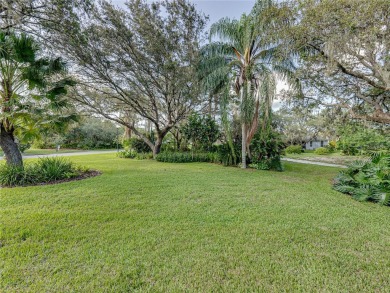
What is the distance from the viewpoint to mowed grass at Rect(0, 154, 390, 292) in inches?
69.3

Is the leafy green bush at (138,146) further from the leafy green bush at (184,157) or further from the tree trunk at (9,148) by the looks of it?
the tree trunk at (9,148)

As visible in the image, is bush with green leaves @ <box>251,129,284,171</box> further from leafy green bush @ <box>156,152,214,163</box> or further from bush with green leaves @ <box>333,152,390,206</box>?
bush with green leaves @ <box>333,152,390,206</box>

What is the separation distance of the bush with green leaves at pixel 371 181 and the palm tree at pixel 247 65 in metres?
3.68

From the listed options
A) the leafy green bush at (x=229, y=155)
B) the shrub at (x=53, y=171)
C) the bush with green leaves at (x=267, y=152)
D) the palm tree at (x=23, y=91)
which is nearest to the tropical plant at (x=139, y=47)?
the palm tree at (x=23, y=91)

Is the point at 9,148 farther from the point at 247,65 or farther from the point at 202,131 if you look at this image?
the point at 247,65

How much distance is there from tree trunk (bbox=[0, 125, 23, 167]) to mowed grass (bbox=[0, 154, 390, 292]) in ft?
6.09

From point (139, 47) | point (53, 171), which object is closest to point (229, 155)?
point (139, 47)

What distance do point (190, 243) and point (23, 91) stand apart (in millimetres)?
6965

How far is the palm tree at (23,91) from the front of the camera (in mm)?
4340

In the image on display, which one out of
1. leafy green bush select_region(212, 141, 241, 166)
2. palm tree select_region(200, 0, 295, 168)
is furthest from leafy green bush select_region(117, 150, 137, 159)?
palm tree select_region(200, 0, 295, 168)

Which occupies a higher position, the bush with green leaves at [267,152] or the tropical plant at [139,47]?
the tropical plant at [139,47]

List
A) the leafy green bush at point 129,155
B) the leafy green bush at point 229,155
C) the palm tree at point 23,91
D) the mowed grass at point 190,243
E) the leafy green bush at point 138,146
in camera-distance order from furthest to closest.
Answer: the leafy green bush at point 138,146
the leafy green bush at point 129,155
the leafy green bush at point 229,155
the palm tree at point 23,91
the mowed grass at point 190,243

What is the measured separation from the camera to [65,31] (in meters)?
5.37

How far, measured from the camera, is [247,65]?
8.01 m
